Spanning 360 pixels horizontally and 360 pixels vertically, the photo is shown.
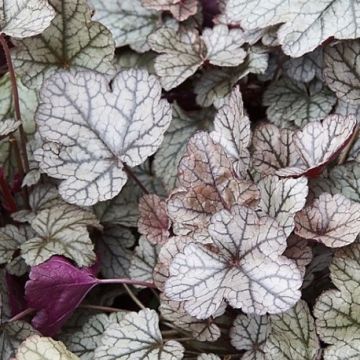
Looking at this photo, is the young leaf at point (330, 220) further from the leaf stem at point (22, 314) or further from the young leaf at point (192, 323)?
the leaf stem at point (22, 314)

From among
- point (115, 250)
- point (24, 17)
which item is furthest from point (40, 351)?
point (24, 17)

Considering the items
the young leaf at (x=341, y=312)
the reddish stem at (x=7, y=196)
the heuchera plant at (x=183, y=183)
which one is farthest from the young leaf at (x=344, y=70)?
the reddish stem at (x=7, y=196)

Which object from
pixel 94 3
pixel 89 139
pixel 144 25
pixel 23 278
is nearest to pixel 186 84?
pixel 144 25

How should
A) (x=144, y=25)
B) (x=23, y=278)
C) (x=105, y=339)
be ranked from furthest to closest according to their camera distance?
(x=144, y=25), (x=23, y=278), (x=105, y=339)

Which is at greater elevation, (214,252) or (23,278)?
(214,252)

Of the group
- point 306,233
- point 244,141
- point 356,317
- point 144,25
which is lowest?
point 356,317

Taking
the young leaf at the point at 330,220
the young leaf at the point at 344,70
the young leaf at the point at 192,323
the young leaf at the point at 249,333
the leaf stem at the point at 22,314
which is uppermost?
the young leaf at the point at 344,70

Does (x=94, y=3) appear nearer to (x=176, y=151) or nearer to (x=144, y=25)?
(x=144, y=25)
